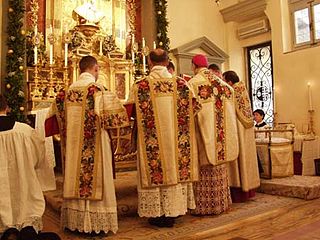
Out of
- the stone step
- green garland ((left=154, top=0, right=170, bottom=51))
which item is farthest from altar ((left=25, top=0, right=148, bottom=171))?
the stone step

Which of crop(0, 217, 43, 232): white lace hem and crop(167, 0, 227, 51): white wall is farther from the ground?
crop(167, 0, 227, 51): white wall

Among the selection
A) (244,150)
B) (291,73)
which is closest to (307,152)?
(291,73)

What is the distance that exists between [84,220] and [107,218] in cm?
21

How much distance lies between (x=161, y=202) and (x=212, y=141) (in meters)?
0.93

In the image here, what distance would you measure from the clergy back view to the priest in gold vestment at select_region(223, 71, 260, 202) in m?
2.50

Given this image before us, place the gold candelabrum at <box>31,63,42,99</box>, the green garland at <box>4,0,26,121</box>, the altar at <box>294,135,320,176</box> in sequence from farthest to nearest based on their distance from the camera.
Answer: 1. the altar at <box>294,135,320,176</box>
2. the gold candelabrum at <box>31,63,42,99</box>
3. the green garland at <box>4,0,26,121</box>

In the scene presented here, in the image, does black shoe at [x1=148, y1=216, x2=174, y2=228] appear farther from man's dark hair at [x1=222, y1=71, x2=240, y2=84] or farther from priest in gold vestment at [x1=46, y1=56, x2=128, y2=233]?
man's dark hair at [x1=222, y1=71, x2=240, y2=84]

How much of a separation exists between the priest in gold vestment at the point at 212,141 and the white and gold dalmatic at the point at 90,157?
1068 mm

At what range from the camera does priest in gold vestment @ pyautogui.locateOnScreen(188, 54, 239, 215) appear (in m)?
4.04

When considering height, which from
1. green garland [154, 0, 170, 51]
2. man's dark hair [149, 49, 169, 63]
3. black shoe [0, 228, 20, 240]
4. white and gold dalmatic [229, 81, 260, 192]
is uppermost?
green garland [154, 0, 170, 51]

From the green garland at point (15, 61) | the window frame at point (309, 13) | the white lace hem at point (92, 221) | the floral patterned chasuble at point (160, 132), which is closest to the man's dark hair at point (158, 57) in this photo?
the floral patterned chasuble at point (160, 132)

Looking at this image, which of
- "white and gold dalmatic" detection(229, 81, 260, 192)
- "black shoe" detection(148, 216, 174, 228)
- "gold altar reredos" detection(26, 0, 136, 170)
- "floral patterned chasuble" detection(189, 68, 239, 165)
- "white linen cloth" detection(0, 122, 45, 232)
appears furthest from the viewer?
"gold altar reredos" detection(26, 0, 136, 170)

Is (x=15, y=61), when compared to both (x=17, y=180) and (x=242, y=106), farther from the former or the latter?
(x=242, y=106)

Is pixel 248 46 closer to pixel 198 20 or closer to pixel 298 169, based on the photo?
pixel 198 20
